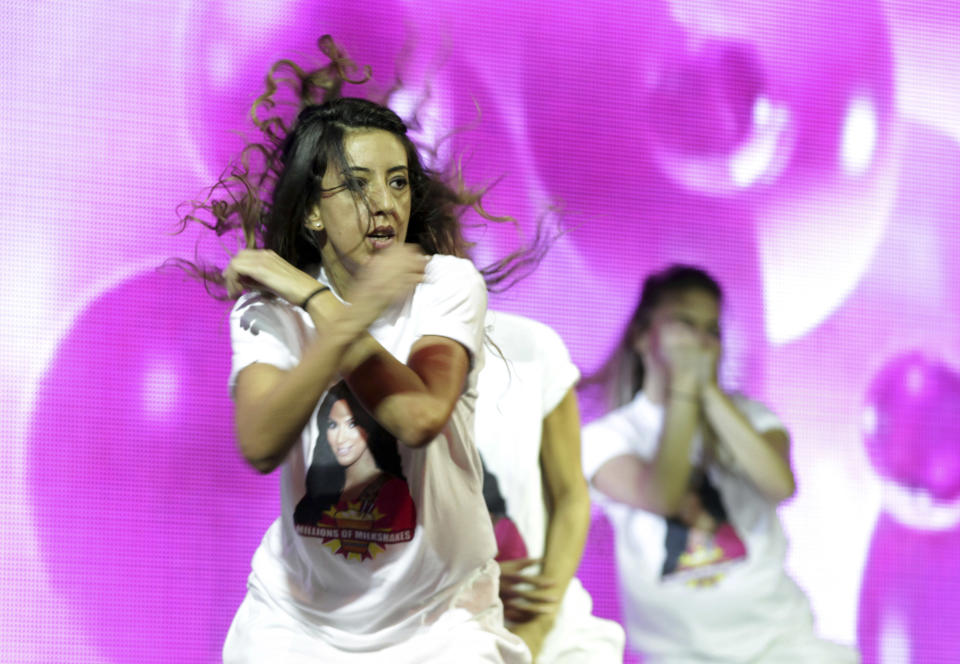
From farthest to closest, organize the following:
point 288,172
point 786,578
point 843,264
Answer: point 843,264, point 786,578, point 288,172

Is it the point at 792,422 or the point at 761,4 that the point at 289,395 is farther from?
the point at 761,4

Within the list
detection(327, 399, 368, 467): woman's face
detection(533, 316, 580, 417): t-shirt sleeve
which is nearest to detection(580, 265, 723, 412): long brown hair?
detection(533, 316, 580, 417): t-shirt sleeve

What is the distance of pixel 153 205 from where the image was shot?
8.65 ft

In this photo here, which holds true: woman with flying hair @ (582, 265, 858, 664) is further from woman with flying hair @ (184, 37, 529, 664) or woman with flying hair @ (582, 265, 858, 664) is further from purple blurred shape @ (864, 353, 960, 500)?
woman with flying hair @ (184, 37, 529, 664)

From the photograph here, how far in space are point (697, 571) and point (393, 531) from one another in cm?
126

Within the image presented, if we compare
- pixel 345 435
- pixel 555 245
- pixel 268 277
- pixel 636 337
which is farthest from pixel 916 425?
pixel 268 277

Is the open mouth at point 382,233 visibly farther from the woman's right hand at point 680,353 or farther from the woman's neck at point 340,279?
the woman's right hand at point 680,353

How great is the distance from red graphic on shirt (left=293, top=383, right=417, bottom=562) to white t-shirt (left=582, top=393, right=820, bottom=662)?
1.16 meters

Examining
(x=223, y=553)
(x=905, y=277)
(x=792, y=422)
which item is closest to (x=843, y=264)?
(x=905, y=277)

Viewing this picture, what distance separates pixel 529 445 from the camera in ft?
8.19

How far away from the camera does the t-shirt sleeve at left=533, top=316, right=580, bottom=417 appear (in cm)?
252

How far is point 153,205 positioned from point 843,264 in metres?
1.64

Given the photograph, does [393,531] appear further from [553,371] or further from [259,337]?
[553,371]

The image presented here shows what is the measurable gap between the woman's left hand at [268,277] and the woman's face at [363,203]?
0.14 metres
